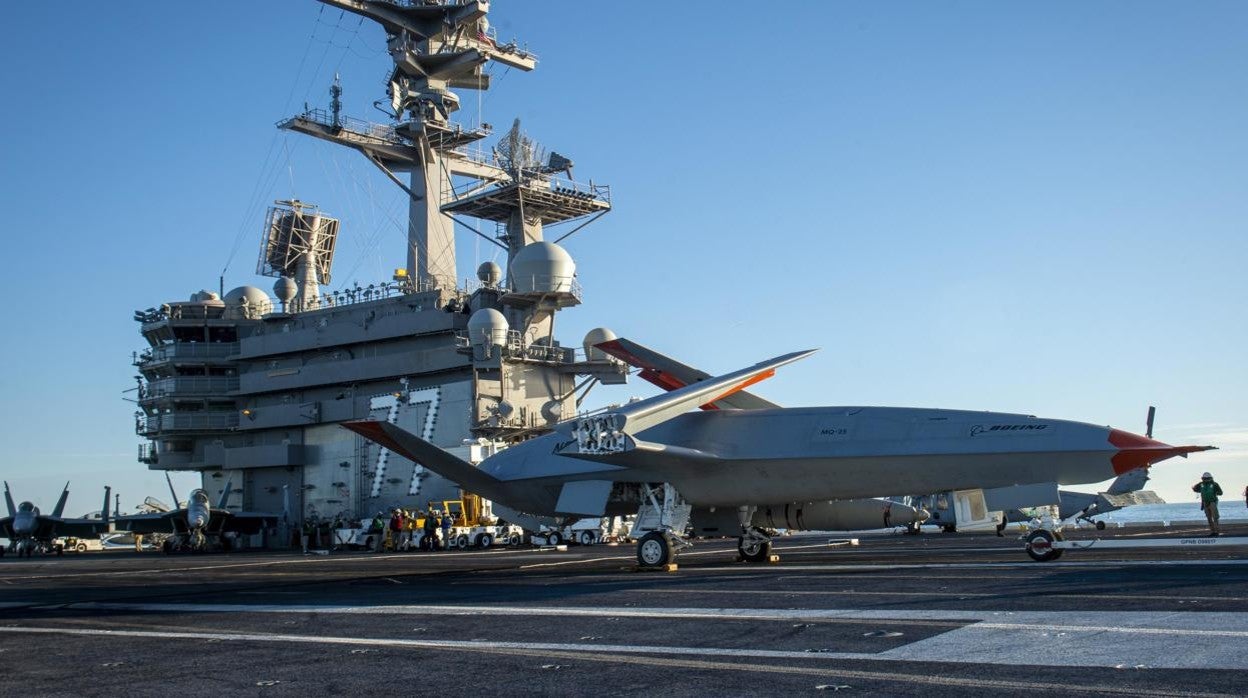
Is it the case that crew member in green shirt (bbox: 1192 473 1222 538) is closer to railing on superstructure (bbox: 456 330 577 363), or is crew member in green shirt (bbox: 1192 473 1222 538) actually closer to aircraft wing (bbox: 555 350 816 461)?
aircraft wing (bbox: 555 350 816 461)

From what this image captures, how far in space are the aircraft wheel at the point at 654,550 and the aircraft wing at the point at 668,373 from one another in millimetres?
3043

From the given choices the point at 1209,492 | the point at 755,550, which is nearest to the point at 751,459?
the point at 755,550

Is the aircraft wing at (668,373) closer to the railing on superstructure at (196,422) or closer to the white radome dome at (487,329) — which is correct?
the white radome dome at (487,329)

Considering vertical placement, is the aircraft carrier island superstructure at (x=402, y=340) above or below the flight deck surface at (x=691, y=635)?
above

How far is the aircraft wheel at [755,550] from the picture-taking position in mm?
21700

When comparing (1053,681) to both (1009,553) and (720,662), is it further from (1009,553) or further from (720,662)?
(1009,553)

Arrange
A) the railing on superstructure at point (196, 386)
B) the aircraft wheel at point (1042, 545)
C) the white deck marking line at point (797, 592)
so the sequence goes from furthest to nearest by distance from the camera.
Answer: the railing on superstructure at point (196, 386), the aircraft wheel at point (1042, 545), the white deck marking line at point (797, 592)

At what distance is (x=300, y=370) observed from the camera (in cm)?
5738

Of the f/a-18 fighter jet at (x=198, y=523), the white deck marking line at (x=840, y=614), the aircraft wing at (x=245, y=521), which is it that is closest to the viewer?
the white deck marking line at (x=840, y=614)

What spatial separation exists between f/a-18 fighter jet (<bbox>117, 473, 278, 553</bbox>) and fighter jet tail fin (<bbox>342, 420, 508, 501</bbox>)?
116 feet

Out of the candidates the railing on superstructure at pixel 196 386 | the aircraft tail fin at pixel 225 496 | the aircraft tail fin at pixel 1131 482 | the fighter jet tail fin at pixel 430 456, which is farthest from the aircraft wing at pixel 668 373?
the railing on superstructure at pixel 196 386

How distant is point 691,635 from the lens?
977 centimetres

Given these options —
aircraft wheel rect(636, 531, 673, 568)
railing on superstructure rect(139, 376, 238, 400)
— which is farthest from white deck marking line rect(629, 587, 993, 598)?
railing on superstructure rect(139, 376, 238, 400)

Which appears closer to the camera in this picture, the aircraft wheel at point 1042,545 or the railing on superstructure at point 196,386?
the aircraft wheel at point 1042,545
